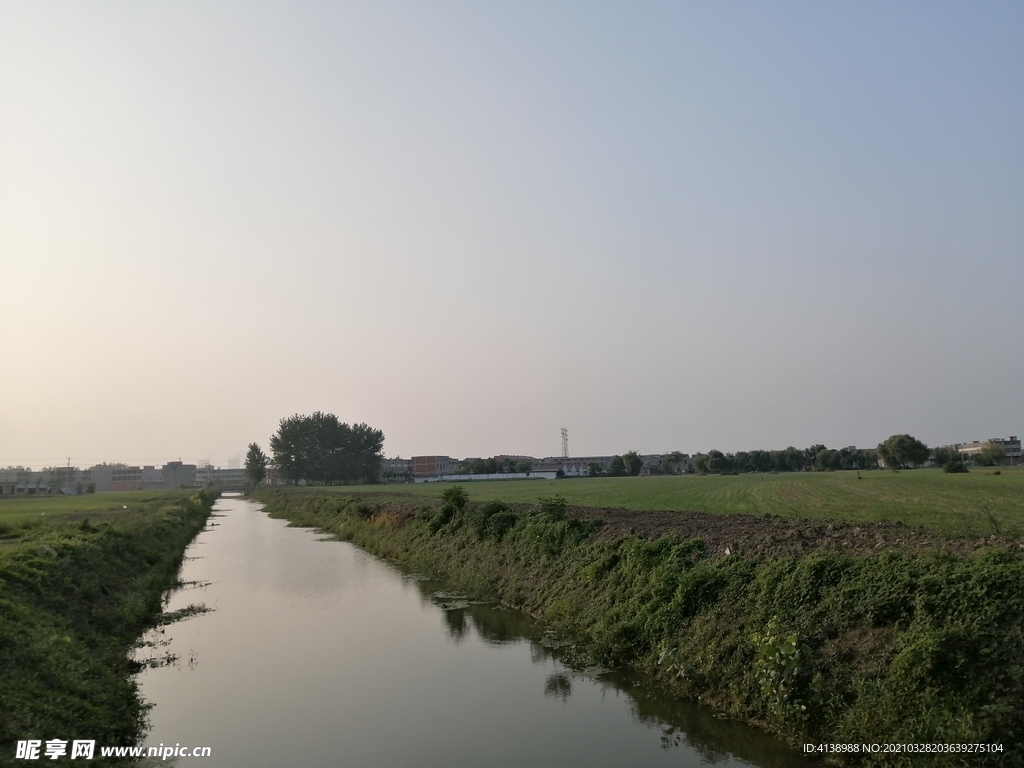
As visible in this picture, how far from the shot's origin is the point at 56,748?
792 cm

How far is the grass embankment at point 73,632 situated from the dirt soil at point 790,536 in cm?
1136

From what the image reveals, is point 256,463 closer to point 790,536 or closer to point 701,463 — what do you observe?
point 701,463

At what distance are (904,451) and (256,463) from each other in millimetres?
126791

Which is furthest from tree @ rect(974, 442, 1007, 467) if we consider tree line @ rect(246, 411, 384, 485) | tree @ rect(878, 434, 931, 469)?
tree line @ rect(246, 411, 384, 485)

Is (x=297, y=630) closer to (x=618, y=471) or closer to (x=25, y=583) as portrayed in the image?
(x=25, y=583)

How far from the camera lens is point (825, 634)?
10.3m

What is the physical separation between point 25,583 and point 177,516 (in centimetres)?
3403

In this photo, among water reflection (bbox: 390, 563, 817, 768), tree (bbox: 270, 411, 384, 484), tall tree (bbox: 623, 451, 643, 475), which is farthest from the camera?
tall tree (bbox: 623, 451, 643, 475)

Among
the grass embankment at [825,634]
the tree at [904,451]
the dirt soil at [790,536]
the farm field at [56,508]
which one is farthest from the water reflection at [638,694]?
the tree at [904,451]

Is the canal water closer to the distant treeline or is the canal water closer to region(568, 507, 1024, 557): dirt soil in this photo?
region(568, 507, 1024, 557): dirt soil

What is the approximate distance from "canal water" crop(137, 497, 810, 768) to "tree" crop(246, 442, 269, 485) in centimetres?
13815

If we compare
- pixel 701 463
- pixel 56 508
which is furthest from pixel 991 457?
pixel 56 508

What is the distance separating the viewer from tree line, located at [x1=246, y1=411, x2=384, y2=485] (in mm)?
141500

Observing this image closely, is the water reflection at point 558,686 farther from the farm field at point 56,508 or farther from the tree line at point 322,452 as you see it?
the tree line at point 322,452
